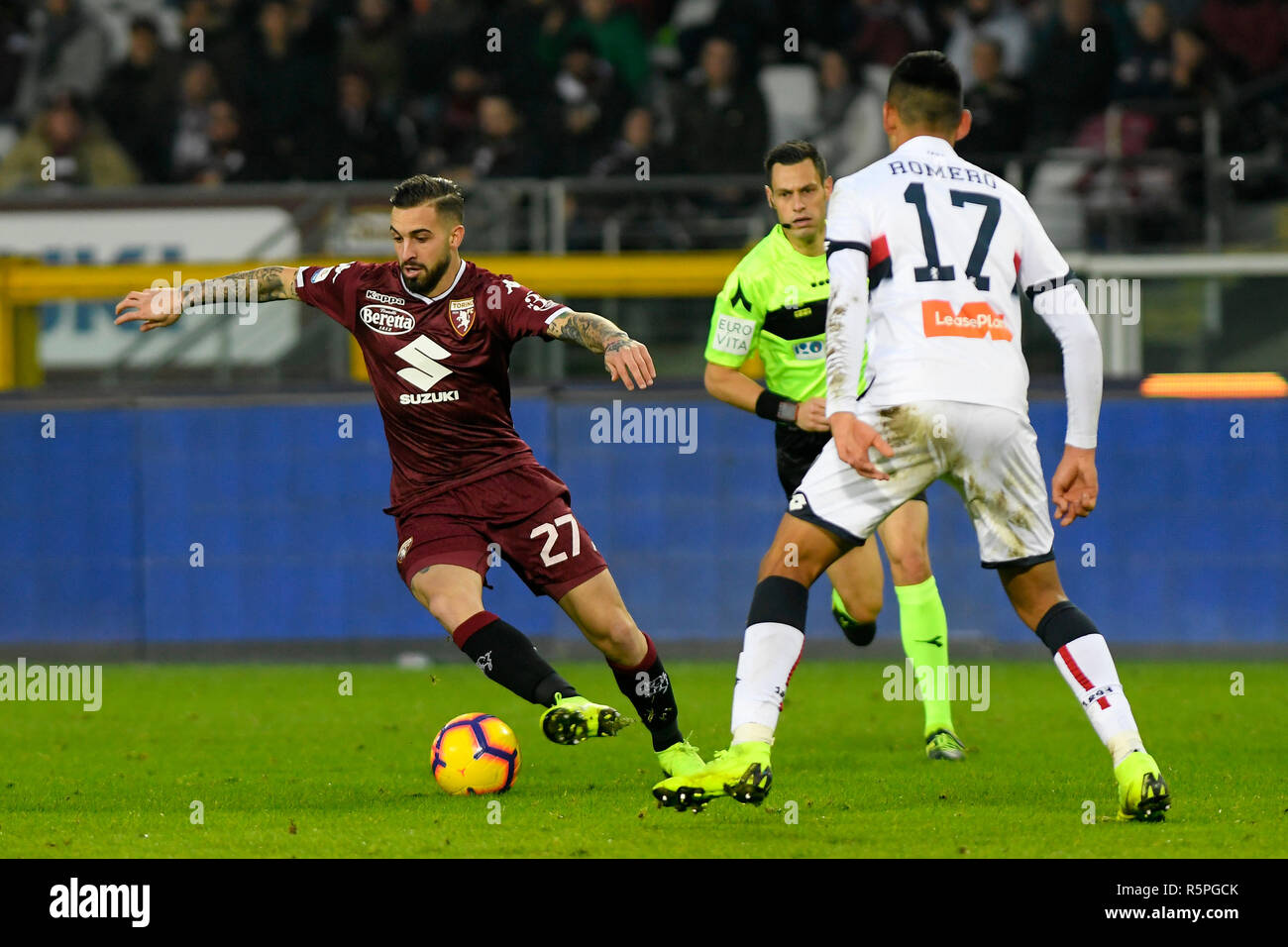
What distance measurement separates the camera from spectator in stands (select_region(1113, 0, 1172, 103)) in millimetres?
15055

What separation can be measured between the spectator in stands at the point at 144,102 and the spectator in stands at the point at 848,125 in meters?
5.80

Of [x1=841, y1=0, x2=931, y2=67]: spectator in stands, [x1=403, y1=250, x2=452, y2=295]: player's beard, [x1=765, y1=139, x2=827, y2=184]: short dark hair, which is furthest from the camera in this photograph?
[x1=841, y1=0, x2=931, y2=67]: spectator in stands

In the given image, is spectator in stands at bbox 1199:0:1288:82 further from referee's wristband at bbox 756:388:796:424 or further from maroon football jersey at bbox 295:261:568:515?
maroon football jersey at bbox 295:261:568:515

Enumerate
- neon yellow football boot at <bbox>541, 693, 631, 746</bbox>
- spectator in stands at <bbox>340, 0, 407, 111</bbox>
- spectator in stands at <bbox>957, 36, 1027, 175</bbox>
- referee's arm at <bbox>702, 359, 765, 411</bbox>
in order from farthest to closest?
1. spectator in stands at <bbox>340, 0, 407, 111</bbox>
2. spectator in stands at <bbox>957, 36, 1027, 175</bbox>
3. referee's arm at <bbox>702, 359, 765, 411</bbox>
4. neon yellow football boot at <bbox>541, 693, 631, 746</bbox>

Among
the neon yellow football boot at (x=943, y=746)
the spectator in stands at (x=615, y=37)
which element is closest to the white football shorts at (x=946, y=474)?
the neon yellow football boot at (x=943, y=746)

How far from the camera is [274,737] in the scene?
890cm

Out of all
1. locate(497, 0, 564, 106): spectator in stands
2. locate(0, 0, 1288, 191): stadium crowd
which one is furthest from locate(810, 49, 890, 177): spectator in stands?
locate(497, 0, 564, 106): spectator in stands

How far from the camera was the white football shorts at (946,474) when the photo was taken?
5.71 meters

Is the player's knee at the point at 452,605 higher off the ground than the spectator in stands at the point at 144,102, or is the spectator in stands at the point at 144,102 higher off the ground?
the spectator in stands at the point at 144,102

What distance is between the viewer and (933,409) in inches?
224

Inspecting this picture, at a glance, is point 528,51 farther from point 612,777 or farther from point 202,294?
point 612,777

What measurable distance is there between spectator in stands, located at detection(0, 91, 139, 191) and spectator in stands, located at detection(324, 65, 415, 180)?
6.02 ft

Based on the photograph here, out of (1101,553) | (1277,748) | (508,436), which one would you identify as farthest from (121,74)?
(1277,748)

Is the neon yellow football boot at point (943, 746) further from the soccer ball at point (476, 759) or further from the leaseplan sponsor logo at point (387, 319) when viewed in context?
the leaseplan sponsor logo at point (387, 319)
